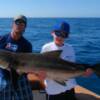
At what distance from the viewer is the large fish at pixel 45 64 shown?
4.54m

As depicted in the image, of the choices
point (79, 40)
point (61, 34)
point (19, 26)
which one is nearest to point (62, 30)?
point (61, 34)

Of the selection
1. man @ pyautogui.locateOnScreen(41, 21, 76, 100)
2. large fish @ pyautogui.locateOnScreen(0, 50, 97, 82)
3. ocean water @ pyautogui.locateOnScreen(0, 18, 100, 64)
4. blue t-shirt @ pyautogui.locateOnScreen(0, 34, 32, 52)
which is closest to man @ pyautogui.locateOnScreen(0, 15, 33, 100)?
blue t-shirt @ pyautogui.locateOnScreen(0, 34, 32, 52)

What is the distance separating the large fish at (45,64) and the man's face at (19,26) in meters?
0.33

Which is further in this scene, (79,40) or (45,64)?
(79,40)

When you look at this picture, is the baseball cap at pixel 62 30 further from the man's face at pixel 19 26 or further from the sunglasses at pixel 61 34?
the man's face at pixel 19 26

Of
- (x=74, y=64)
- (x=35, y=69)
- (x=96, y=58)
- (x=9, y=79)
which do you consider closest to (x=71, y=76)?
(x=74, y=64)

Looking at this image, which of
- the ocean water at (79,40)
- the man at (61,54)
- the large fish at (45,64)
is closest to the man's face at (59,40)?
the man at (61,54)

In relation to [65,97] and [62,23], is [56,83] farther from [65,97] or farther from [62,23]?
[62,23]

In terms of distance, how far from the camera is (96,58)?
1616 cm

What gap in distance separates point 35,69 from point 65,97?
0.72m

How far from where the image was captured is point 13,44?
4.79 metres

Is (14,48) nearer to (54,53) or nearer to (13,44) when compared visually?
(13,44)

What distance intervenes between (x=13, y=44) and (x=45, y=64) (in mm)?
504

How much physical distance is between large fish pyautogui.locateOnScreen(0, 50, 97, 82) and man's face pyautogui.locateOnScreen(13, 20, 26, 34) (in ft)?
1.07
